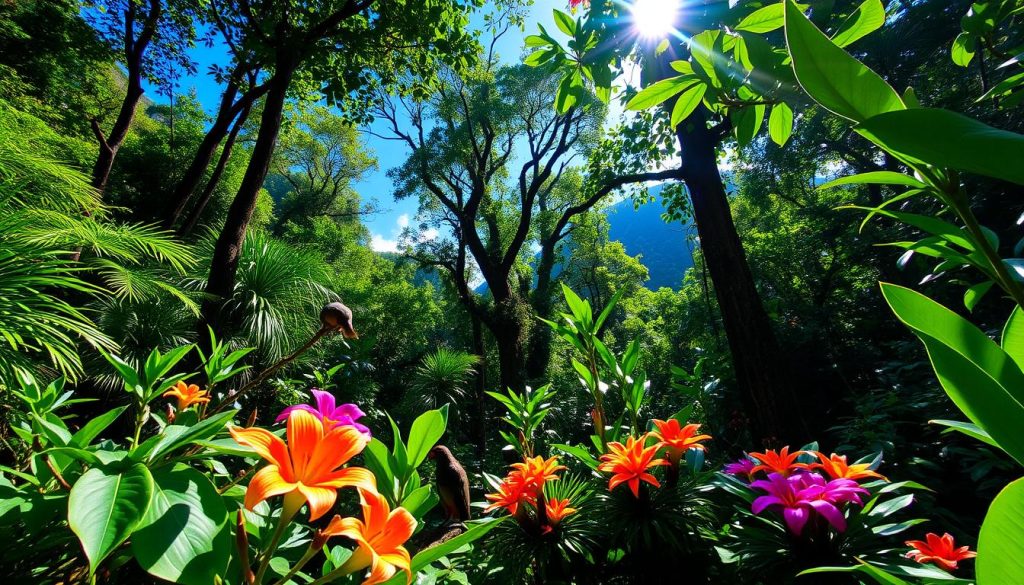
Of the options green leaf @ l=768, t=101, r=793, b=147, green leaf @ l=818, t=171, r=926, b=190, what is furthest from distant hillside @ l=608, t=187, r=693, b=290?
green leaf @ l=818, t=171, r=926, b=190

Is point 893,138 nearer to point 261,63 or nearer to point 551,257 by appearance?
point 261,63

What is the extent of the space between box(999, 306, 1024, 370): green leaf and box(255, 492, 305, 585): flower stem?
531 millimetres

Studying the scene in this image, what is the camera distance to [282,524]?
0.31 m

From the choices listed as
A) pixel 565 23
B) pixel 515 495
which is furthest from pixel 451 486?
pixel 565 23

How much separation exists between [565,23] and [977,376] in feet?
3.36

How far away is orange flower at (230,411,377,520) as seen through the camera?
0.97ft

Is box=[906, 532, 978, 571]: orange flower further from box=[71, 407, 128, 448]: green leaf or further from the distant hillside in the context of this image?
the distant hillside

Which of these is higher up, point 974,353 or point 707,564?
point 974,353

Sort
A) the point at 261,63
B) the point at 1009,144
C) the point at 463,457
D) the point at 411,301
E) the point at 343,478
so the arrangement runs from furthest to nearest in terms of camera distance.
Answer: the point at 411,301 < the point at 463,457 < the point at 261,63 < the point at 343,478 < the point at 1009,144

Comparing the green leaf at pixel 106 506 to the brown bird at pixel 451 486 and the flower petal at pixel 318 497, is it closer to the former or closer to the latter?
the flower petal at pixel 318 497

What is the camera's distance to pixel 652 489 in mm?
763

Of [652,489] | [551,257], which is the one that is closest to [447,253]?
[551,257]

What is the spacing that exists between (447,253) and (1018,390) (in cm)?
1067

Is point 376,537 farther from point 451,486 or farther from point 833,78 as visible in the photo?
point 451,486
